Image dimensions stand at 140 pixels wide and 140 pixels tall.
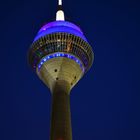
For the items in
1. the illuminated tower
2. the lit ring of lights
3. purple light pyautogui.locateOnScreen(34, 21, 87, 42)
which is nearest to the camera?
the illuminated tower

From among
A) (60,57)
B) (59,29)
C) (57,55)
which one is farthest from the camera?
(59,29)

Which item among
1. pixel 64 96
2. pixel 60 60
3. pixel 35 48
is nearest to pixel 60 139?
pixel 64 96

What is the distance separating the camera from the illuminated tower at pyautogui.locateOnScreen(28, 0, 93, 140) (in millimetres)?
40219

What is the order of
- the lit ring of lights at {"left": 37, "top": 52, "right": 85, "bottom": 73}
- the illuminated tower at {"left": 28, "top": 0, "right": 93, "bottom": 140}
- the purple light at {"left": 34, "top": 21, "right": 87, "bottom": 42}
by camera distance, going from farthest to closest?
the purple light at {"left": 34, "top": 21, "right": 87, "bottom": 42}
the lit ring of lights at {"left": 37, "top": 52, "right": 85, "bottom": 73}
the illuminated tower at {"left": 28, "top": 0, "right": 93, "bottom": 140}

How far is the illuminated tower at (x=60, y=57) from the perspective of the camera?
40.2 meters

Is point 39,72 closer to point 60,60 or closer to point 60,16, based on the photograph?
point 60,60

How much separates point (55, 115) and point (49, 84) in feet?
20.2

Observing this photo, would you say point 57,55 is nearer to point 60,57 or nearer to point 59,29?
point 60,57

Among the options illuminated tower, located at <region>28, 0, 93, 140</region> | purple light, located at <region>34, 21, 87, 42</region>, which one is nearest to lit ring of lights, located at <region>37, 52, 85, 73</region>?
illuminated tower, located at <region>28, 0, 93, 140</region>

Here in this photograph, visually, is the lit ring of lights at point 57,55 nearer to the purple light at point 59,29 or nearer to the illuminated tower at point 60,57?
the illuminated tower at point 60,57

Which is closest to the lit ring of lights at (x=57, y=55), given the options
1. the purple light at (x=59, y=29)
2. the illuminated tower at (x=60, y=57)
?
the illuminated tower at (x=60, y=57)

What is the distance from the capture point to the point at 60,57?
42312 mm

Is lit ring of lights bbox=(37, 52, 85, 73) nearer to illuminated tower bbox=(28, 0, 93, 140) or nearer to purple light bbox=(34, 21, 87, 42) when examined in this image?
illuminated tower bbox=(28, 0, 93, 140)

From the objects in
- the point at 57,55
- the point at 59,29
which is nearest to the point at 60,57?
the point at 57,55
